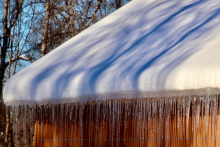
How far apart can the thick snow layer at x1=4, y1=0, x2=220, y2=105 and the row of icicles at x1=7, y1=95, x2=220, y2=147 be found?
505mm

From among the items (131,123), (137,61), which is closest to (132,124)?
(131,123)

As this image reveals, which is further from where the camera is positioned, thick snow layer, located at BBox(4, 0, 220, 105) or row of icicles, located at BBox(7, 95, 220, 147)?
row of icicles, located at BBox(7, 95, 220, 147)

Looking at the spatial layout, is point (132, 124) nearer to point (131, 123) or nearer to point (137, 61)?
point (131, 123)

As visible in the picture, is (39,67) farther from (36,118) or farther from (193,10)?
(193,10)

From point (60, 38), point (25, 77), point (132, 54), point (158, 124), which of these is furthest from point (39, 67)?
point (60, 38)

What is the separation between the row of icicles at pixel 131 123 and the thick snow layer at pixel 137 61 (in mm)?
505

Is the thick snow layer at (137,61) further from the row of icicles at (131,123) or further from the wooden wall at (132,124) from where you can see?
the wooden wall at (132,124)

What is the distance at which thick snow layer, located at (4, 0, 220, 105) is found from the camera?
134 inches

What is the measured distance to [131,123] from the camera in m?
5.07

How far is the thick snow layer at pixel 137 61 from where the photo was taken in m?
3.40

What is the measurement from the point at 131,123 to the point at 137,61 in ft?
4.58

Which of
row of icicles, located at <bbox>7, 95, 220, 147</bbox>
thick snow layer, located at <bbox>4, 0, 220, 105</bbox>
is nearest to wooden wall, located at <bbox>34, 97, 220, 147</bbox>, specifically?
row of icicles, located at <bbox>7, 95, 220, 147</bbox>

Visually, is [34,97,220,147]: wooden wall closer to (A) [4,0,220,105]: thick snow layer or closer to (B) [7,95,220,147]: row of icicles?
(B) [7,95,220,147]: row of icicles

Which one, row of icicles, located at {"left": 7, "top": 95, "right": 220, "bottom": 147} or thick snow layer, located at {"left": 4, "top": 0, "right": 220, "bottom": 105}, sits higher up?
thick snow layer, located at {"left": 4, "top": 0, "right": 220, "bottom": 105}
